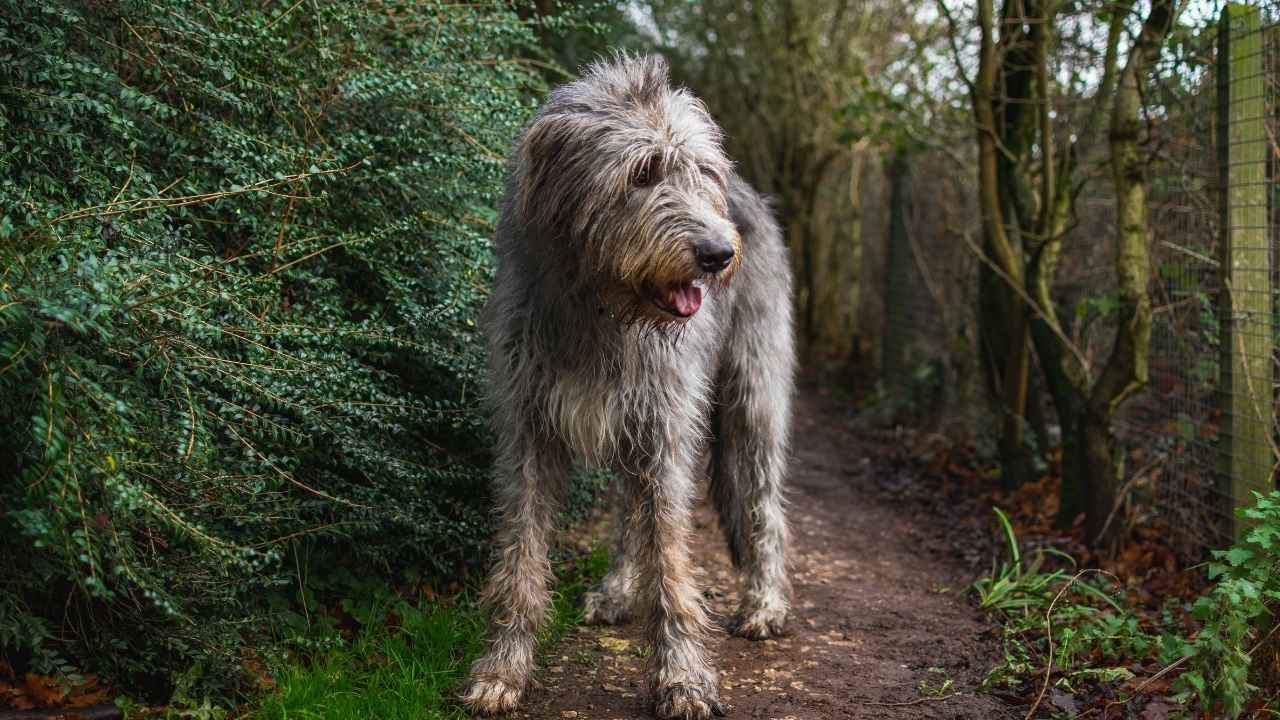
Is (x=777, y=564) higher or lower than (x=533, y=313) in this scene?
lower

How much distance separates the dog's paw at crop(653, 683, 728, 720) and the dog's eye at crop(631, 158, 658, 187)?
→ 173 centimetres

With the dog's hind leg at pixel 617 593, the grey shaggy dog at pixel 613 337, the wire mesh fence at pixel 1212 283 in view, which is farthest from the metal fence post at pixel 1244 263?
the dog's hind leg at pixel 617 593

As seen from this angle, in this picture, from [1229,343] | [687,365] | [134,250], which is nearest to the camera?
[134,250]

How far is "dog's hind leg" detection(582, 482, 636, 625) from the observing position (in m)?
4.34

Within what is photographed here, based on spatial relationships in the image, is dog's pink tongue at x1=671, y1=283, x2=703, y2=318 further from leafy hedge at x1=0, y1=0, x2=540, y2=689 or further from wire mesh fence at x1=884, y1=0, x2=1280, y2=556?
wire mesh fence at x1=884, y1=0, x2=1280, y2=556

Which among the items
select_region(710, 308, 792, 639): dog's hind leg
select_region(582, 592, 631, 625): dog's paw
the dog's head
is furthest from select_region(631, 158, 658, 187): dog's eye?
select_region(582, 592, 631, 625): dog's paw

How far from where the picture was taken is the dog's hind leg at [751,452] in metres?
4.57

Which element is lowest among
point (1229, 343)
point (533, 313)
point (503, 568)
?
point (503, 568)

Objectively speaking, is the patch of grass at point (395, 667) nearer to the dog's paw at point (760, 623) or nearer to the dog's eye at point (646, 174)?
the dog's paw at point (760, 623)

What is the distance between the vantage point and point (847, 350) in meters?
12.7

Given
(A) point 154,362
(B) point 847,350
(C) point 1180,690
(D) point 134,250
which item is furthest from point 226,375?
(B) point 847,350

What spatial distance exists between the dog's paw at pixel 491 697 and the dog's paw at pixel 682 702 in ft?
1.63

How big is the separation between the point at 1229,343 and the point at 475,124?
11.6 ft

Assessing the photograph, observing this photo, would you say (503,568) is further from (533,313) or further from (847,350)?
(847,350)
